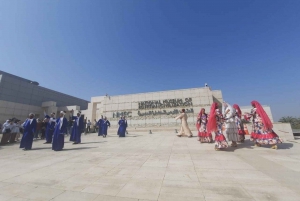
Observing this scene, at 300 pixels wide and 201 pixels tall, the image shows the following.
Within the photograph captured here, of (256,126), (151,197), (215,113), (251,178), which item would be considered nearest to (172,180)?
(151,197)

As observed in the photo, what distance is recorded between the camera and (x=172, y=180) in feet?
7.64

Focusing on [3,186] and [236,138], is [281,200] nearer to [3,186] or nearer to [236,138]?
[236,138]

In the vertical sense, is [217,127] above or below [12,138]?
above

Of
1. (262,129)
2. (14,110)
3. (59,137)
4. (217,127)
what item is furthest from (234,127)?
(14,110)

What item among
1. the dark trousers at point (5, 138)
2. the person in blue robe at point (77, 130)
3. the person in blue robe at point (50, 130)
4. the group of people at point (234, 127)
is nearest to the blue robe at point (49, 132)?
the person in blue robe at point (50, 130)

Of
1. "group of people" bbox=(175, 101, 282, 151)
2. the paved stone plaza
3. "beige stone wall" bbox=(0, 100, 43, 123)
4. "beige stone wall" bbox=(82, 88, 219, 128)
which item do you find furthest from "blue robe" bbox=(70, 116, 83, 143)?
"beige stone wall" bbox=(0, 100, 43, 123)

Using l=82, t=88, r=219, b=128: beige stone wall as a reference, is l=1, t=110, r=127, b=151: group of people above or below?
below

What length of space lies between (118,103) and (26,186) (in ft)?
57.6

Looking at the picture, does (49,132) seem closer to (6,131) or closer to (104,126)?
(6,131)

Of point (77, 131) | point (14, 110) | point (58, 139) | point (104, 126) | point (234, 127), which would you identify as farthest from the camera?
point (14, 110)

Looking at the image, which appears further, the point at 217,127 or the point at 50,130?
the point at 50,130

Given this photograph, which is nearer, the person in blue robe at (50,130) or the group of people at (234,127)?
the group of people at (234,127)

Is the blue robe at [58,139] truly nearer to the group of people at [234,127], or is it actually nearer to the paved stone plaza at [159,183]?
the paved stone plaza at [159,183]

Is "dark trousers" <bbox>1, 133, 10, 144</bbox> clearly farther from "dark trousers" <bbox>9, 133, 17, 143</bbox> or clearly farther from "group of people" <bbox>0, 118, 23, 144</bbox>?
"dark trousers" <bbox>9, 133, 17, 143</bbox>
